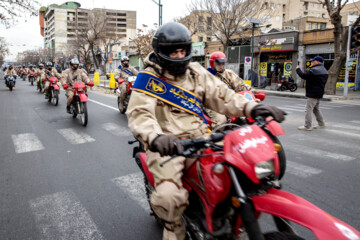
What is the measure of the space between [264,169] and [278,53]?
2966 centimetres

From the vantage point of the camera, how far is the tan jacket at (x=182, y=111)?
7.38 ft

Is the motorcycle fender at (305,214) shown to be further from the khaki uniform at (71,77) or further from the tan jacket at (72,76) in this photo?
the tan jacket at (72,76)

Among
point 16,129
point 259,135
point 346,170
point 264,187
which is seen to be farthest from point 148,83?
point 16,129

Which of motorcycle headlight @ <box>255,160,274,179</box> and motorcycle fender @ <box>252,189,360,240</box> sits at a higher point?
motorcycle headlight @ <box>255,160,274,179</box>

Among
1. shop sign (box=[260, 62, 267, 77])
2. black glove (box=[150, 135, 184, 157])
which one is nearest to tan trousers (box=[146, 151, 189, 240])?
black glove (box=[150, 135, 184, 157])

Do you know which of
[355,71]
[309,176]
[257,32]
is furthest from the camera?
[257,32]

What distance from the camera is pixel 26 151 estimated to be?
6.11 metres

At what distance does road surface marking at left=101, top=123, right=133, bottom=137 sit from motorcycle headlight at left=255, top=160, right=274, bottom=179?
6.05m

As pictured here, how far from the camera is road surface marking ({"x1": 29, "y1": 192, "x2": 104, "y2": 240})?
119 inches

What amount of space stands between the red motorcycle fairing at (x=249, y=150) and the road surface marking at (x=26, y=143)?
220 inches

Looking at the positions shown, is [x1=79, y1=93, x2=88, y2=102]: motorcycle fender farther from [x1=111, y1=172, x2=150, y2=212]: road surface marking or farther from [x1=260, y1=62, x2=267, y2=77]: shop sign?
[x1=260, y1=62, x2=267, y2=77]: shop sign

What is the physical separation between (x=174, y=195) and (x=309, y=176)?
125 inches

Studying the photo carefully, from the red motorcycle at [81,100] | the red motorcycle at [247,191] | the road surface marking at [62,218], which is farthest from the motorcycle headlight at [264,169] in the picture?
the red motorcycle at [81,100]

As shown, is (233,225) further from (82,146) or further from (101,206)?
(82,146)
